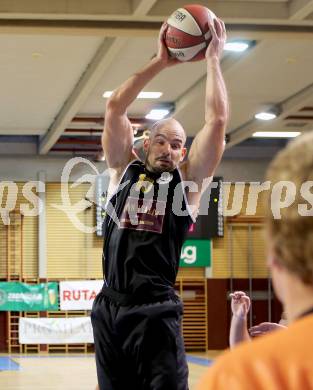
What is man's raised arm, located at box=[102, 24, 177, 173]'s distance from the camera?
4367 millimetres

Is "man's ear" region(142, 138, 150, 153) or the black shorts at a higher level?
"man's ear" region(142, 138, 150, 153)

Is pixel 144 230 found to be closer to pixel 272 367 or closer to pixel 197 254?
pixel 272 367

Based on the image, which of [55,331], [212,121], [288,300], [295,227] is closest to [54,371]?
[55,331]

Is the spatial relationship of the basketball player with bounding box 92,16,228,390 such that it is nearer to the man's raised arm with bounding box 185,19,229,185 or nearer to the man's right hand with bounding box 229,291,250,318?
the man's raised arm with bounding box 185,19,229,185

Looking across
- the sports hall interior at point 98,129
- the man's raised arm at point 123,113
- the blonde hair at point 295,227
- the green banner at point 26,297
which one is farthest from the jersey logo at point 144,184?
the green banner at point 26,297

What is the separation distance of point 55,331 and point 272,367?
17.9 m

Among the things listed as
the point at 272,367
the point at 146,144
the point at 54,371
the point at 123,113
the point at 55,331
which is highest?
the point at 123,113

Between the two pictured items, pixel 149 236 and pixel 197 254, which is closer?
pixel 149 236

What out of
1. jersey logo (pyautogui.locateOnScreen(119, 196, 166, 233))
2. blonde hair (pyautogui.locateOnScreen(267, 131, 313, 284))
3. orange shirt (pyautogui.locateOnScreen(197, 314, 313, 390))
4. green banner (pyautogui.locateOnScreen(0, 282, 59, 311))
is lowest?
green banner (pyautogui.locateOnScreen(0, 282, 59, 311))

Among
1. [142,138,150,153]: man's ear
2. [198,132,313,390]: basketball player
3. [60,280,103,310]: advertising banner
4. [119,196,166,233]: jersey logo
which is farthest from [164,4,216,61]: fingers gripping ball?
[60,280,103,310]: advertising banner

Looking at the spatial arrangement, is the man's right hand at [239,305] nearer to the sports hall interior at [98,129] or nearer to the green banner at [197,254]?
the sports hall interior at [98,129]

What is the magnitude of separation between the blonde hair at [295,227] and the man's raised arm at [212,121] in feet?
9.82

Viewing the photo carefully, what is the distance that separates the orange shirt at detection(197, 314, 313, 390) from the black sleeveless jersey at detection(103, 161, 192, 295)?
120 inches

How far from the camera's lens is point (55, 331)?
61.3 feet
